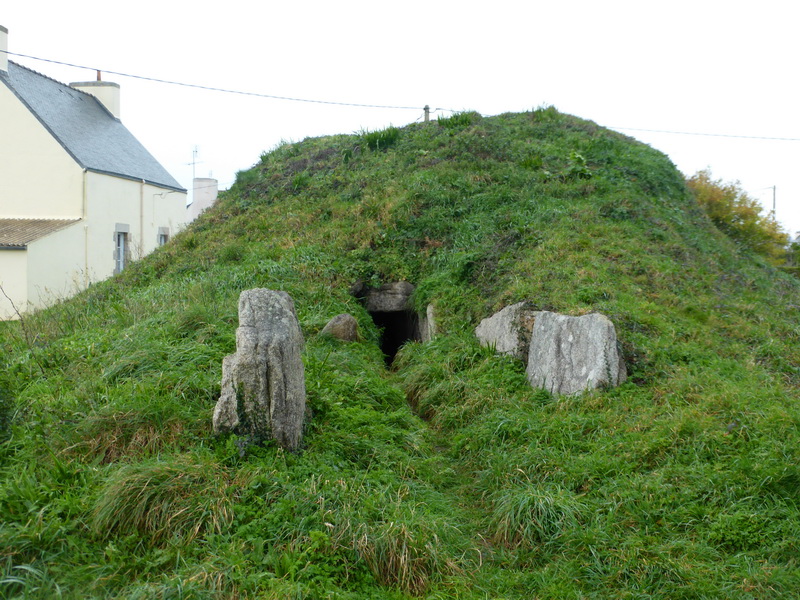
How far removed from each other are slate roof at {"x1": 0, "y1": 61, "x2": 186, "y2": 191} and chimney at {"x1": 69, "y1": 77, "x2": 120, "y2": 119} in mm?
266

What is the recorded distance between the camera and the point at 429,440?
22.6ft

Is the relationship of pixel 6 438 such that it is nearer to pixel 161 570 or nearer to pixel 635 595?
pixel 161 570

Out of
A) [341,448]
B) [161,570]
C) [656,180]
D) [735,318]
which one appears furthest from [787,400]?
[656,180]

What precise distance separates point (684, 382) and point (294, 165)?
1232 cm

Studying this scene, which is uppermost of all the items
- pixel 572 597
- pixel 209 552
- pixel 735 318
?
pixel 735 318

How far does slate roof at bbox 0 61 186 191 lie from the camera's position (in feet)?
64.4

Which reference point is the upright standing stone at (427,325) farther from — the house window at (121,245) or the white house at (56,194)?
the house window at (121,245)

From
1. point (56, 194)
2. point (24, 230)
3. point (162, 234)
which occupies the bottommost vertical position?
point (24, 230)

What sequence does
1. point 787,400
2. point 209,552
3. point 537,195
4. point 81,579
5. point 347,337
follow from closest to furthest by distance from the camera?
1. point 81,579
2. point 209,552
3. point 787,400
4. point 347,337
5. point 537,195

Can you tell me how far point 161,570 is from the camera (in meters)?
4.09

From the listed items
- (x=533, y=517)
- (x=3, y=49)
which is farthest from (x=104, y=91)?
(x=533, y=517)

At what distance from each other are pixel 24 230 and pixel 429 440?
16342 millimetres

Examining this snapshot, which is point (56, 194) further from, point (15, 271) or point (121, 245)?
point (15, 271)

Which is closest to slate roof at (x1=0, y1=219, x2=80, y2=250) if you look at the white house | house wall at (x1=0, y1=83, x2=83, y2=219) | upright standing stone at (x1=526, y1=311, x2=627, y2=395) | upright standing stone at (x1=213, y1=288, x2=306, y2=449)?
the white house
